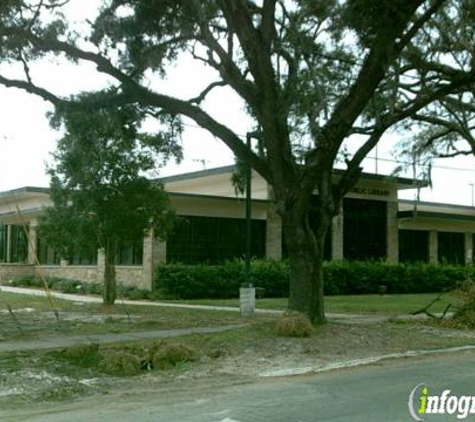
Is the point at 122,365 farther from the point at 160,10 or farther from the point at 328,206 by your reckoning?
the point at 160,10

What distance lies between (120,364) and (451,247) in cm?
3662

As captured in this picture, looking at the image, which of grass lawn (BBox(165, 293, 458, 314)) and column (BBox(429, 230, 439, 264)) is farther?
column (BBox(429, 230, 439, 264))

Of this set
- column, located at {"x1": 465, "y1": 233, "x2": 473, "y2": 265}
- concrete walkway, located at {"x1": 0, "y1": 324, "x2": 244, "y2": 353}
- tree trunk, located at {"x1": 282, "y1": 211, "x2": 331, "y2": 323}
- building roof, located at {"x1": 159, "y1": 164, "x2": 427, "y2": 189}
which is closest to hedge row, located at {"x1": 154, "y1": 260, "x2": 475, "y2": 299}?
building roof, located at {"x1": 159, "y1": 164, "x2": 427, "y2": 189}

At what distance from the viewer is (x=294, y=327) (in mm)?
14086

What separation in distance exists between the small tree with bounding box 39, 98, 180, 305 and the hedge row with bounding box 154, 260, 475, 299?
5627mm

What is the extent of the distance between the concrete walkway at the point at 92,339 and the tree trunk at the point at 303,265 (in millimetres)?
2082

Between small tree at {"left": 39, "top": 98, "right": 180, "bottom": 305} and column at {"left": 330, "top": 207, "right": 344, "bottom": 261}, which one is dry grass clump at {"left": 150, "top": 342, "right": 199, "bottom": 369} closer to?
small tree at {"left": 39, "top": 98, "right": 180, "bottom": 305}

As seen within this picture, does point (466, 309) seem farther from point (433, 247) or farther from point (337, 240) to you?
point (433, 247)

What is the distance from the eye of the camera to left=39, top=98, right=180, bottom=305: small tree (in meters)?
20.8

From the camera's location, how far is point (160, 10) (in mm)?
16750

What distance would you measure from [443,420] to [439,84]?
15.3 meters

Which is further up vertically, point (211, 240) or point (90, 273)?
point (211, 240)

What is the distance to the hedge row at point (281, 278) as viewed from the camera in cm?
2805
